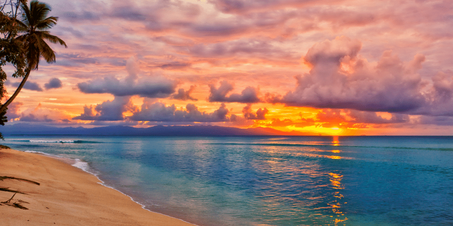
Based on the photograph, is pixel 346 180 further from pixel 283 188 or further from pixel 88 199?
pixel 88 199

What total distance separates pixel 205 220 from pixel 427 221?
12.8 meters

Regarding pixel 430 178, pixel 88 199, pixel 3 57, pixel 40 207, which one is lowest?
pixel 430 178

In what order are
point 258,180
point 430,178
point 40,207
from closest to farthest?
point 40,207
point 258,180
point 430,178

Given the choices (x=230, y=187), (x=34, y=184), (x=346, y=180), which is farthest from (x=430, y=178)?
(x=34, y=184)

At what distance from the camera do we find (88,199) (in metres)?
13.8

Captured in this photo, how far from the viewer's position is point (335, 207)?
1666 cm

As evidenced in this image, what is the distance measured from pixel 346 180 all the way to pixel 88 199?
25.2 m

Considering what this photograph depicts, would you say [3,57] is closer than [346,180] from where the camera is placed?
Yes

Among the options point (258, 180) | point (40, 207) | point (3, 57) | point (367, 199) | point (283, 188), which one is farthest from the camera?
point (258, 180)

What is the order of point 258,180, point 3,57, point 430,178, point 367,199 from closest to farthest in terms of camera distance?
point 3,57 < point 367,199 < point 258,180 < point 430,178

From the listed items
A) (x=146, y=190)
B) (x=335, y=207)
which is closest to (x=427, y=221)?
(x=335, y=207)

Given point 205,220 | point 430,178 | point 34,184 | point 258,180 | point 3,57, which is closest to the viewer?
point 205,220

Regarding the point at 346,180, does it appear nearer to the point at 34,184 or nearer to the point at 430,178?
the point at 430,178

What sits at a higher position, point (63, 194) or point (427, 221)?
point (63, 194)
